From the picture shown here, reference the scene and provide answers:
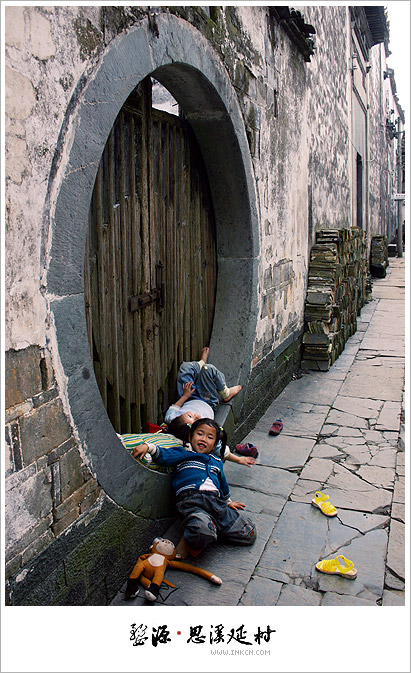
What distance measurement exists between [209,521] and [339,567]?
600 millimetres

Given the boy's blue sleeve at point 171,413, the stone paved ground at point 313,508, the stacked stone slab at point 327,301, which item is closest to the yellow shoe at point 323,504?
the stone paved ground at point 313,508

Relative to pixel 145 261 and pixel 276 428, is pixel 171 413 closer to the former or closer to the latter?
pixel 145 261

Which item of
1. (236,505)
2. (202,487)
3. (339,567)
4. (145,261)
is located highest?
(145,261)

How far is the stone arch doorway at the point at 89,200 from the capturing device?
182cm

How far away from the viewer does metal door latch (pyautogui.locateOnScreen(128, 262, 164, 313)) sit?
9.37ft

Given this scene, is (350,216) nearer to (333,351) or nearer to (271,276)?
(333,351)

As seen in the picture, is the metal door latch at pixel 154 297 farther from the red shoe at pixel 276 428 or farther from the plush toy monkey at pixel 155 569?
the red shoe at pixel 276 428

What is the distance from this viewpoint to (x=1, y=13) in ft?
4.97

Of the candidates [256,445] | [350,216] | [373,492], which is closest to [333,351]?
[256,445]

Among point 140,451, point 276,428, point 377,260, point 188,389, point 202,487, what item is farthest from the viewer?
point 377,260

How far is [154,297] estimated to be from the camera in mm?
3080

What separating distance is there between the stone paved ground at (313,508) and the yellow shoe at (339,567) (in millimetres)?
26

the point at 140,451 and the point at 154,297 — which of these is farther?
the point at 154,297

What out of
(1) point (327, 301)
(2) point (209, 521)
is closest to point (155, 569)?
(2) point (209, 521)
